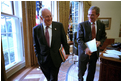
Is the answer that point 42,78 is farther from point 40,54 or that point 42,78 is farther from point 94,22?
point 94,22

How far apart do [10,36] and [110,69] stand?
2671 mm

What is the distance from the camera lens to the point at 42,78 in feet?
6.89

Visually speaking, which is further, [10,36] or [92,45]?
[10,36]

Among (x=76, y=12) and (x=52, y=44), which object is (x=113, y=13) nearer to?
(x=76, y=12)

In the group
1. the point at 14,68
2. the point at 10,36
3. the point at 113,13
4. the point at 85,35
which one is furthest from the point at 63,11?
the point at 113,13

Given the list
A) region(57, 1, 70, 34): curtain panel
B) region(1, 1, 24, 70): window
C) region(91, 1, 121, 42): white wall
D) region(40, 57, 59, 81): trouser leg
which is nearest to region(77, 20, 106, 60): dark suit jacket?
region(40, 57, 59, 81): trouser leg

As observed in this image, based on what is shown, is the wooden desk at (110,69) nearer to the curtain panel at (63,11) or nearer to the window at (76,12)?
the curtain panel at (63,11)

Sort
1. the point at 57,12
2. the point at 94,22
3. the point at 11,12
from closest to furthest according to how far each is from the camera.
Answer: the point at 94,22 → the point at 11,12 → the point at 57,12

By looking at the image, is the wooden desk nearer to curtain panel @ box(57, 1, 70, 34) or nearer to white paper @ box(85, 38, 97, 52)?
white paper @ box(85, 38, 97, 52)

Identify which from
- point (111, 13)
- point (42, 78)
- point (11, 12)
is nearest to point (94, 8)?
point (42, 78)

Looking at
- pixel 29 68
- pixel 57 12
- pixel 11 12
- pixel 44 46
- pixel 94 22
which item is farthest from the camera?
pixel 57 12

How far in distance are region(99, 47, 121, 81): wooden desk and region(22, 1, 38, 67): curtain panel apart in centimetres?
219

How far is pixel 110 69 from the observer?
1.46 m

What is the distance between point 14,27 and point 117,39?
6083 mm
